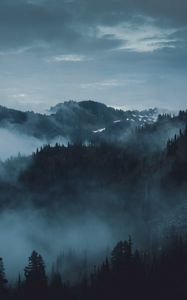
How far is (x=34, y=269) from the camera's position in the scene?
122625mm

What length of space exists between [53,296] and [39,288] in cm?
5179

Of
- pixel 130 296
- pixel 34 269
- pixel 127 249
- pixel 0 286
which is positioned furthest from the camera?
pixel 130 296

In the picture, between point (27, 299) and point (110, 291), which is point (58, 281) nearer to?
point (110, 291)

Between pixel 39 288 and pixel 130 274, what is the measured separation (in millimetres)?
72273

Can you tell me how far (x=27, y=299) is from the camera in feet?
438

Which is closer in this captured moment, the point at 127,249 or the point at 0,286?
the point at 0,286

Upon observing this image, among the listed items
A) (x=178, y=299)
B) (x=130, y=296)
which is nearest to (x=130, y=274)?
(x=130, y=296)

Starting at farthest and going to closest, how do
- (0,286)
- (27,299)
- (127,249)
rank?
1. (127,249)
2. (27,299)
3. (0,286)

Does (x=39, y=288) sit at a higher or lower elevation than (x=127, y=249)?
lower

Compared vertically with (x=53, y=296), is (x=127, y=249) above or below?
above

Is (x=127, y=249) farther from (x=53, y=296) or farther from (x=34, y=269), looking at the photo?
(x=34, y=269)

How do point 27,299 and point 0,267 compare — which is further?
point 27,299

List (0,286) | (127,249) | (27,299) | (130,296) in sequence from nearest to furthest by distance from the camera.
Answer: (0,286) → (27,299) → (127,249) → (130,296)

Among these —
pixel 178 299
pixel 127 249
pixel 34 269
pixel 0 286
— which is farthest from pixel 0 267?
pixel 178 299
